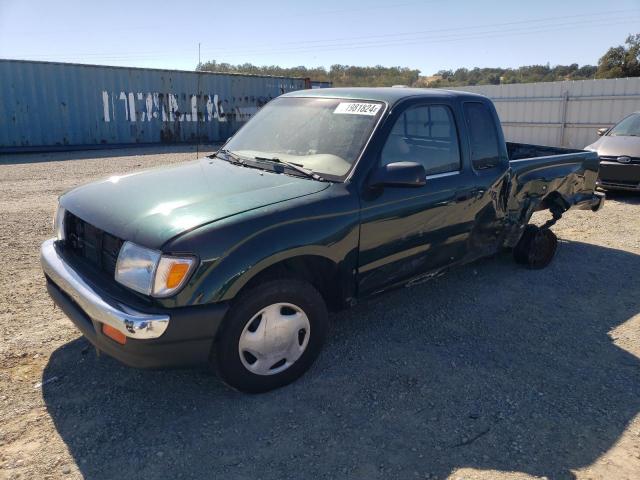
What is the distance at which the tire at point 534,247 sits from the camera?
545cm

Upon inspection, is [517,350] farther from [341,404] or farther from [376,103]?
[376,103]

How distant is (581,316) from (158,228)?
3.60 meters

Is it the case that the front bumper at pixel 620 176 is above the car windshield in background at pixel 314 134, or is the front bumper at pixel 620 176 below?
below

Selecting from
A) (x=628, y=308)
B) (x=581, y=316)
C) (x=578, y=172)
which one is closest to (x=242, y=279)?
(x=581, y=316)

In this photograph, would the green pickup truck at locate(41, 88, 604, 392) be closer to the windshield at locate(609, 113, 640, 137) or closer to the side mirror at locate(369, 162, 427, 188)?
the side mirror at locate(369, 162, 427, 188)

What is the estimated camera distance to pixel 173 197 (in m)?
3.12

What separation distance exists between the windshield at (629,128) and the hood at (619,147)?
31 centimetres

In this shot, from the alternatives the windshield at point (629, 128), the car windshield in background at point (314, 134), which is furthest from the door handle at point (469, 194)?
the windshield at point (629, 128)

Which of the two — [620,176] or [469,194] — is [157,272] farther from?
[620,176]

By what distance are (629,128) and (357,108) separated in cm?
878

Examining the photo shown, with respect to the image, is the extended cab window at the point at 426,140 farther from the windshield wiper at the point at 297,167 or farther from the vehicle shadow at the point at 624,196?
the vehicle shadow at the point at 624,196

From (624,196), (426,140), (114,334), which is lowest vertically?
(624,196)

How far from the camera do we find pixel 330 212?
3174 millimetres

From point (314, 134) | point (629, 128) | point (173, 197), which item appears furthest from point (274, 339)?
point (629, 128)
